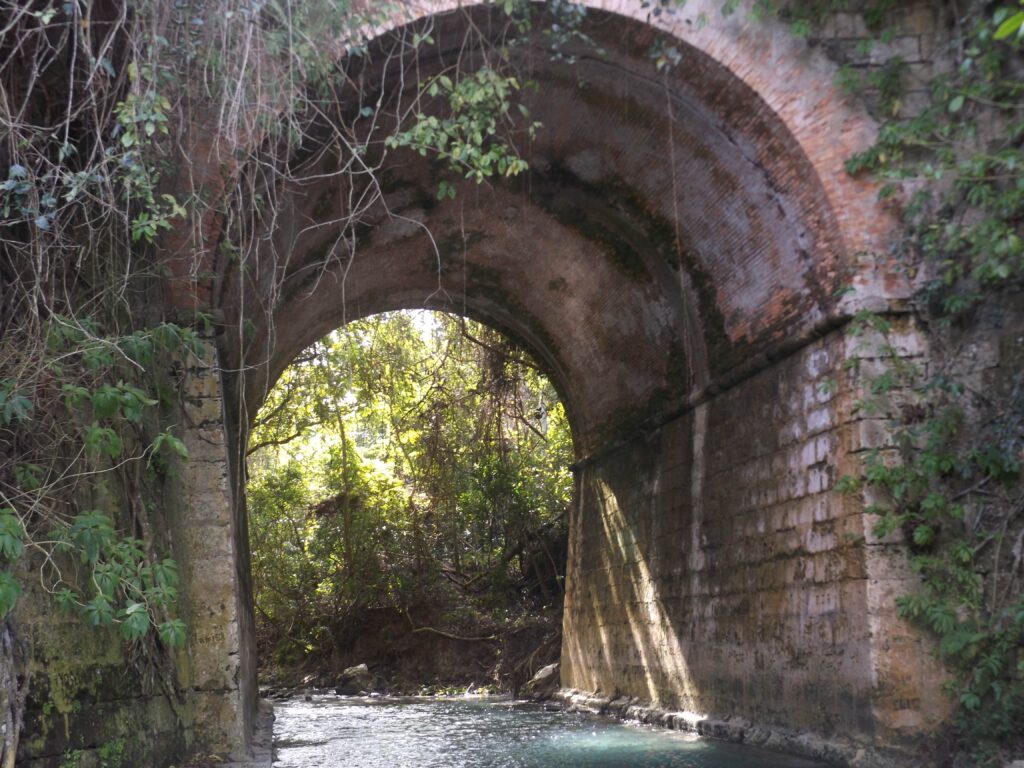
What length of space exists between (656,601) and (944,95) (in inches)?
225

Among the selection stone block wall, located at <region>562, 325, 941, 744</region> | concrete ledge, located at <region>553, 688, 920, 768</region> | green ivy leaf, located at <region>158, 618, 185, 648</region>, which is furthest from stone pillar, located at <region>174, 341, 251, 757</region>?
stone block wall, located at <region>562, 325, 941, 744</region>

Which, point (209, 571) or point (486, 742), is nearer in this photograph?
point (209, 571)

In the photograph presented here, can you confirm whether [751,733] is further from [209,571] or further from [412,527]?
[412,527]

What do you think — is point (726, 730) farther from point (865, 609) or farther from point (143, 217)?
point (143, 217)

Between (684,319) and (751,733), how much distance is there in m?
3.81

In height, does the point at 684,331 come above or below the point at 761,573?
above

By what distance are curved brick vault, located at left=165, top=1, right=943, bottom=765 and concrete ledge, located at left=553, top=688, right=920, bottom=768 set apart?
0.27 feet

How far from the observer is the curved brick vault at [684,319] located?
716 cm

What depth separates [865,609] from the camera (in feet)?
22.2

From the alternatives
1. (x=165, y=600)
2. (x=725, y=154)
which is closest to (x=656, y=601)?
(x=725, y=154)

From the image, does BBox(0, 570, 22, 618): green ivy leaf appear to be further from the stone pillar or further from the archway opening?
the archway opening

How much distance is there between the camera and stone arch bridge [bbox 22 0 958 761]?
7.00m

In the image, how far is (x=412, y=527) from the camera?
1862 cm

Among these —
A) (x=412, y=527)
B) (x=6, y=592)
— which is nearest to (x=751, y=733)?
(x=6, y=592)
